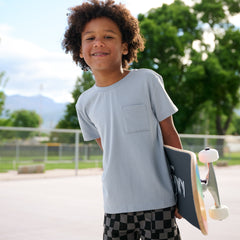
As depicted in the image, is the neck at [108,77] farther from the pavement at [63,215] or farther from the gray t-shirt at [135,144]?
the pavement at [63,215]

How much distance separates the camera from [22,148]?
501 inches

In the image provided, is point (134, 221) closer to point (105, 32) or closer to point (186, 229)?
point (105, 32)

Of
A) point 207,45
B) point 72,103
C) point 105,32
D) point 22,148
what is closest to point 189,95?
point 207,45

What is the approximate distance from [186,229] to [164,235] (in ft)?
8.30

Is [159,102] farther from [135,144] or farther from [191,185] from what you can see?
[191,185]

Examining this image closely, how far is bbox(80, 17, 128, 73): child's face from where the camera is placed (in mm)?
1886

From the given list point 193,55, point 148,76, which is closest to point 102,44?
point 148,76

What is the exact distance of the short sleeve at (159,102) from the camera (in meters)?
1.82

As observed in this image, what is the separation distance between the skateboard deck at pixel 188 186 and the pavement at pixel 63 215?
7.19 feet

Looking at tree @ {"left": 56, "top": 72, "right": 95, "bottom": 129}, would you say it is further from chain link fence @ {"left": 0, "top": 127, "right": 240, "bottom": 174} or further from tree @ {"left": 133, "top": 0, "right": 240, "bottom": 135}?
chain link fence @ {"left": 0, "top": 127, "right": 240, "bottom": 174}

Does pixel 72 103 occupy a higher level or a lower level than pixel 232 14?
lower

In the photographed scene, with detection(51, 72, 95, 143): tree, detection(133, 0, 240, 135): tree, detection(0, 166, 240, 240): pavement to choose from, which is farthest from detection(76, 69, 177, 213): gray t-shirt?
detection(51, 72, 95, 143): tree

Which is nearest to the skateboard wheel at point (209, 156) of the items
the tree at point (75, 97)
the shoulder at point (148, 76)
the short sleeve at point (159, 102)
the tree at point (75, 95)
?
the short sleeve at point (159, 102)

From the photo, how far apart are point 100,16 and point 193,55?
2642 cm
